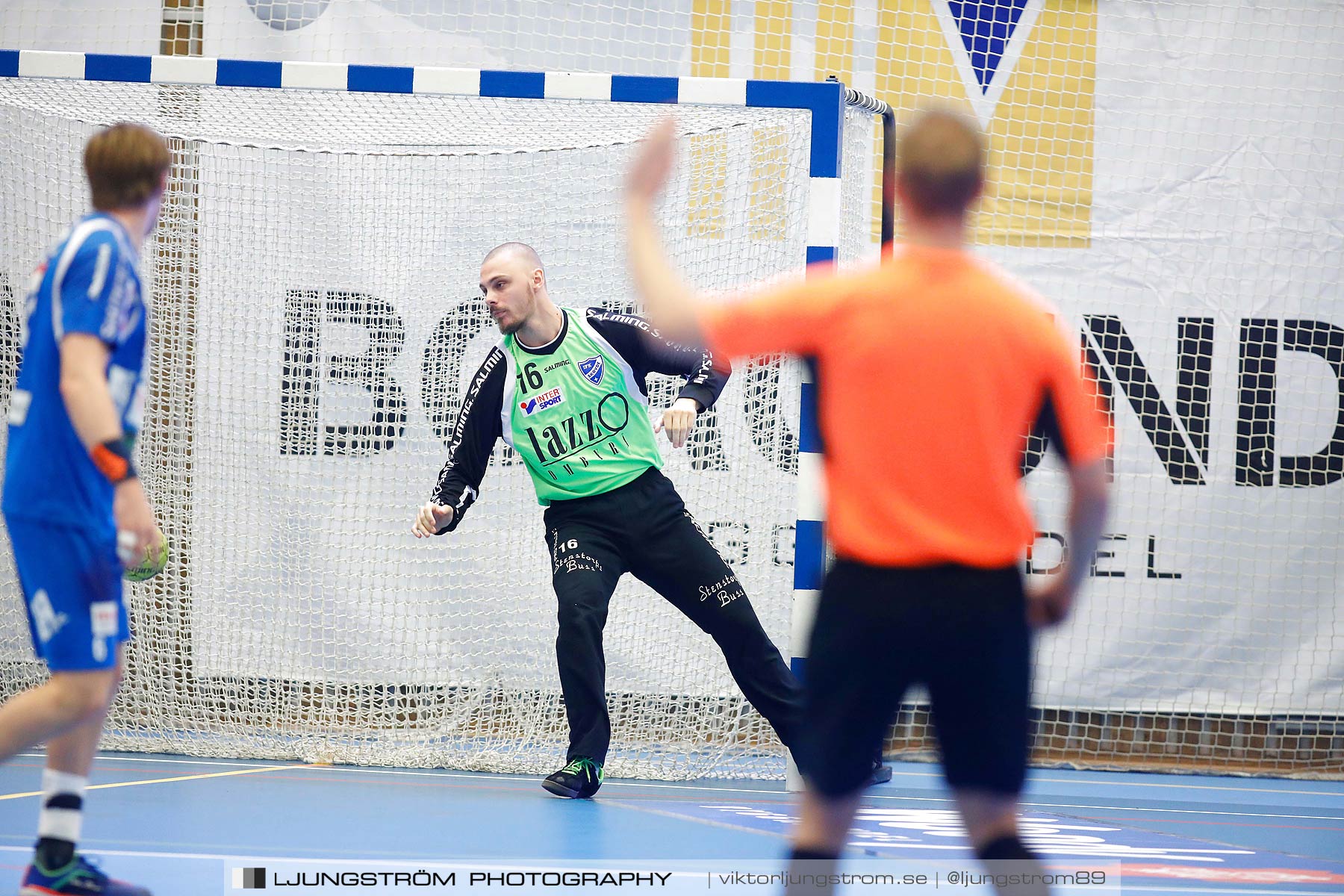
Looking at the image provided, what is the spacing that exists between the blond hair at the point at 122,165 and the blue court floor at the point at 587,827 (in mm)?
1708

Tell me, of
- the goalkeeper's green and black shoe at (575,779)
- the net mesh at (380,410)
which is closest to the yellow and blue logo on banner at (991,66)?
the net mesh at (380,410)

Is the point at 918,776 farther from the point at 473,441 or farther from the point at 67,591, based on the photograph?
the point at 67,591

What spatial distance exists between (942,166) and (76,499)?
1976mm

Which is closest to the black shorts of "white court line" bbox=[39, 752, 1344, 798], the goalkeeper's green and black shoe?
the goalkeeper's green and black shoe

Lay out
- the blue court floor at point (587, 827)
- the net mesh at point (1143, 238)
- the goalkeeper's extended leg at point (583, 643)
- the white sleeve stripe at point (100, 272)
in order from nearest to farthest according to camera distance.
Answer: the white sleeve stripe at point (100, 272), the blue court floor at point (587, 827), the goalkeeper's extended leg at point (583, 643), the net mesh at point (1143, 238)

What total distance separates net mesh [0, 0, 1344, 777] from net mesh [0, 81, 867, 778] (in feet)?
0.38

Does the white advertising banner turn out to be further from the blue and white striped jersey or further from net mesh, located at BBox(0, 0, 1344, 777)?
the blue and white striped jersey

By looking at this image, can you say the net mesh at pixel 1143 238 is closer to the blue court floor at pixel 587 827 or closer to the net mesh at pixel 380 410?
the net mesh at pixel 380 410

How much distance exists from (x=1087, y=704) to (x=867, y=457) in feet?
18.1

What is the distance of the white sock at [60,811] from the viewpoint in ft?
9.77

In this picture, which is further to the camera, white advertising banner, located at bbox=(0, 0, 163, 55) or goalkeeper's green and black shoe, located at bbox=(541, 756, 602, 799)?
white advertising banner, located at bbox=(0, 0, 163, 55)

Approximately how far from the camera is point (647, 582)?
17.6ft

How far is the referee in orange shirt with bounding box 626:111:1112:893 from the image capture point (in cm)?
230

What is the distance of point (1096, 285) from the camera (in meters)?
7.40
